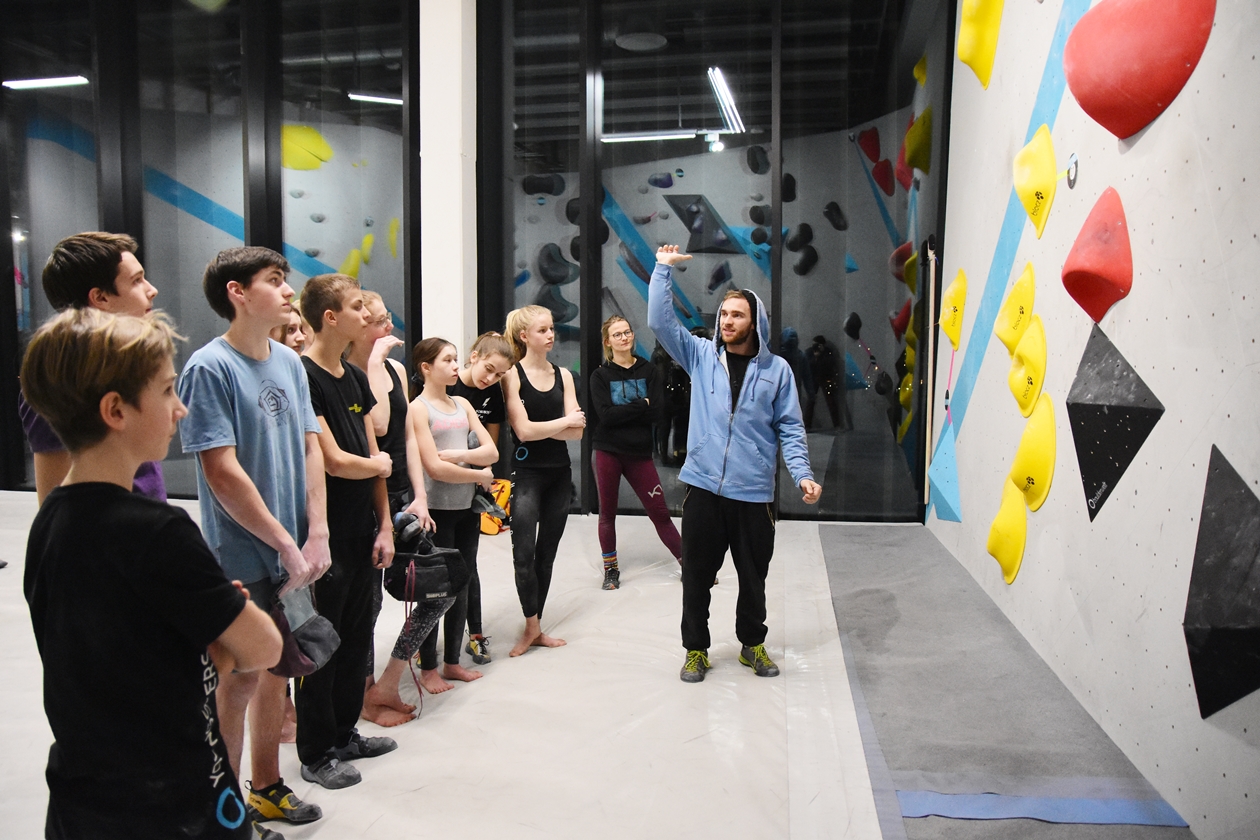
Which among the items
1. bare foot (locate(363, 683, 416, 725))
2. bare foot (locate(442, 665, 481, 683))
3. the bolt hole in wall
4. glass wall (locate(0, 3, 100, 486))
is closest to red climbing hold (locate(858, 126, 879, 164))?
the bolt hole in wall

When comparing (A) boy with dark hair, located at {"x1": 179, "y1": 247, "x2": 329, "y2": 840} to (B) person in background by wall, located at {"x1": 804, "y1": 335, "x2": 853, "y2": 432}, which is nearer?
(A) boy with dark hair, located at {"x1": 179, "y1": 247, "x2": 329, "y2": 840}

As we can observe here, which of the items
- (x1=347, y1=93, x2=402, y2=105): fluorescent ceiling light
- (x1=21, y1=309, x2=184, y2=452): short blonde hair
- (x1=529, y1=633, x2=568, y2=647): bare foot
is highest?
(x1=347, y1=93, x2=402, y2=105): fluorescent ceiling light

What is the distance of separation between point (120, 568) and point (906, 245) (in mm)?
5648

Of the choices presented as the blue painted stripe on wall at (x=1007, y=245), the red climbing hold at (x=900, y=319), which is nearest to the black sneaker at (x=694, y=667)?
the blue painted stripe on wall at (x=1007, y=245)

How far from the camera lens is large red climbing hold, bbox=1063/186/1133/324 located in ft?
8.67

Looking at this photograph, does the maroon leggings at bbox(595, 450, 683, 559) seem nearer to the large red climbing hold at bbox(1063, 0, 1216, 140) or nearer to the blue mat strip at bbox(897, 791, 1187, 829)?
the blue mat strip at bbox(897, 791, 1187, 829)

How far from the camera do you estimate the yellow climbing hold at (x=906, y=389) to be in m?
6.00

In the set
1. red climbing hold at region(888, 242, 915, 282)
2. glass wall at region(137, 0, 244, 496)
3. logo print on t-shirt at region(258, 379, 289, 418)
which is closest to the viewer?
logo print on t-shirt at region(258, 379, 289, 418)

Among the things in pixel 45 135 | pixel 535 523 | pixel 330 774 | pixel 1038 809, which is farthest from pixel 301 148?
pixel 1038 809

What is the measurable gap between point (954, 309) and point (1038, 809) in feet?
11.2

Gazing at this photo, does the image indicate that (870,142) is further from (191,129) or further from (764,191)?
(191,129)

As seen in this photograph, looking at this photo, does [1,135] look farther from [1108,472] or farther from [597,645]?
[1108,472]

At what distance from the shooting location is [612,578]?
14.6 ft

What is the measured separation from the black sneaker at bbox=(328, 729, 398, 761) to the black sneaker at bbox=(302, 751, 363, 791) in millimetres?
64
